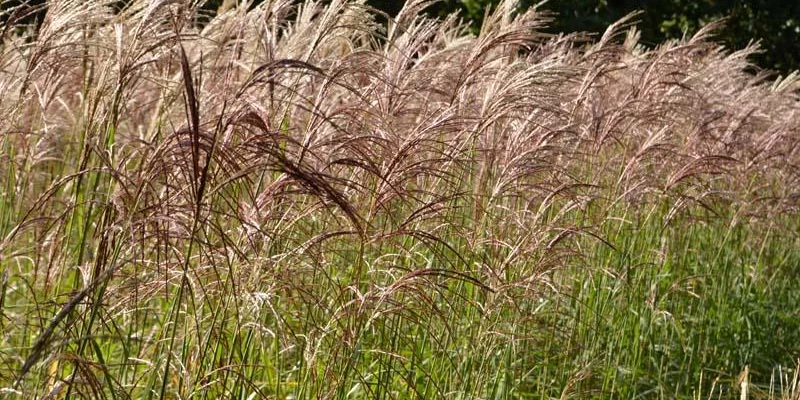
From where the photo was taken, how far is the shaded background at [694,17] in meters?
17.9

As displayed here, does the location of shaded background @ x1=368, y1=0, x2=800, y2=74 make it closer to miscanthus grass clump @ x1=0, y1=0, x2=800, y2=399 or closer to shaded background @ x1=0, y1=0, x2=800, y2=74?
shaded background @ x1=0, y1=0, x2=800, y2=74

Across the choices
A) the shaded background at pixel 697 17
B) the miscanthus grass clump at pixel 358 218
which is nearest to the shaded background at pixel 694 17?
the shaded background at pixel 697 17

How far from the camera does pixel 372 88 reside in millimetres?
3629

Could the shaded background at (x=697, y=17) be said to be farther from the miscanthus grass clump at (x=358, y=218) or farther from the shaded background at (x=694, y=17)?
the miscanthus grass clump at (x=358, y=218)

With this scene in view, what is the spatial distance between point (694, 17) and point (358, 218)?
1809cm

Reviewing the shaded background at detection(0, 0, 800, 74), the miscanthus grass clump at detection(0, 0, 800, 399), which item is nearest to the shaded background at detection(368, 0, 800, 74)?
the shaded background at detection(0, 0, 800, 74)

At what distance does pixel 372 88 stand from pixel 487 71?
2.40 feet

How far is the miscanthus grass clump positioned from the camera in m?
2.39

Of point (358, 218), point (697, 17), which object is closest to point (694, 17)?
point (697, 17)

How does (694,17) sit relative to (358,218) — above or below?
below

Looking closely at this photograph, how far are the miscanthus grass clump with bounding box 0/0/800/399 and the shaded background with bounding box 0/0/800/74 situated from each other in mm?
10895

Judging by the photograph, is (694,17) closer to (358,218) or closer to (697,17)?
(697,17)

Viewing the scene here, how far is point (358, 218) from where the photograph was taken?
323cm

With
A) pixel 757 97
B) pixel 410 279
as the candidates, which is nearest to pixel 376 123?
pixel 410 279
